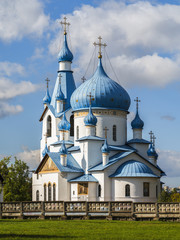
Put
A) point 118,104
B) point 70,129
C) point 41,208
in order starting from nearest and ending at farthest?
point 41,208 < point 118,104 < point 70,129

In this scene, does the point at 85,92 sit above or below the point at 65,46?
below

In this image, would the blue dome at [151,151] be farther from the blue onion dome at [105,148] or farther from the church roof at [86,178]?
the church roof at [86,178]

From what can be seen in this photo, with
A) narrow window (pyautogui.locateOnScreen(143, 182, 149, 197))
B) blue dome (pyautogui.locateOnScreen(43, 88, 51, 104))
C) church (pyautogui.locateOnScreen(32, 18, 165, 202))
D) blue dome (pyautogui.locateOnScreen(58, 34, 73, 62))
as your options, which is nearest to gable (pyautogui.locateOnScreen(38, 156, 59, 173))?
church (pyautogui.locateOnScreen(32, 18, 165, 202))

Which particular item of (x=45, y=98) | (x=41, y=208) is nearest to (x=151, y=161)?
(x=45, y=98)

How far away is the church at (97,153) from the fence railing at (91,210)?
11.9 meters

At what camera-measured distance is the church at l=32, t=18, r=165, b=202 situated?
1553 inches

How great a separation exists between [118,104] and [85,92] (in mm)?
2910

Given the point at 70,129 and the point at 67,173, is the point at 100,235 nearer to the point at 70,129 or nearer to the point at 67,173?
the point at 67,173

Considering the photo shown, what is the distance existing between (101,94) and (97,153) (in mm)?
4870

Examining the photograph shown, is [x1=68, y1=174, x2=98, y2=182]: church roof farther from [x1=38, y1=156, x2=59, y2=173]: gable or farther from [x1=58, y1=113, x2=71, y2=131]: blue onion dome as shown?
[x1=58, y1=113, x2=71, y2=131]: blue onion dome

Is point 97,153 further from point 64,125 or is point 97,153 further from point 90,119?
point 64,125

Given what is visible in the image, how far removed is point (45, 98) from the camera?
50062 millimetres

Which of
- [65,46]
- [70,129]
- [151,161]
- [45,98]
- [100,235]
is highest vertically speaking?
[65,46]

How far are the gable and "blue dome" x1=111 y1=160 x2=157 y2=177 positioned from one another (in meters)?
5.22
